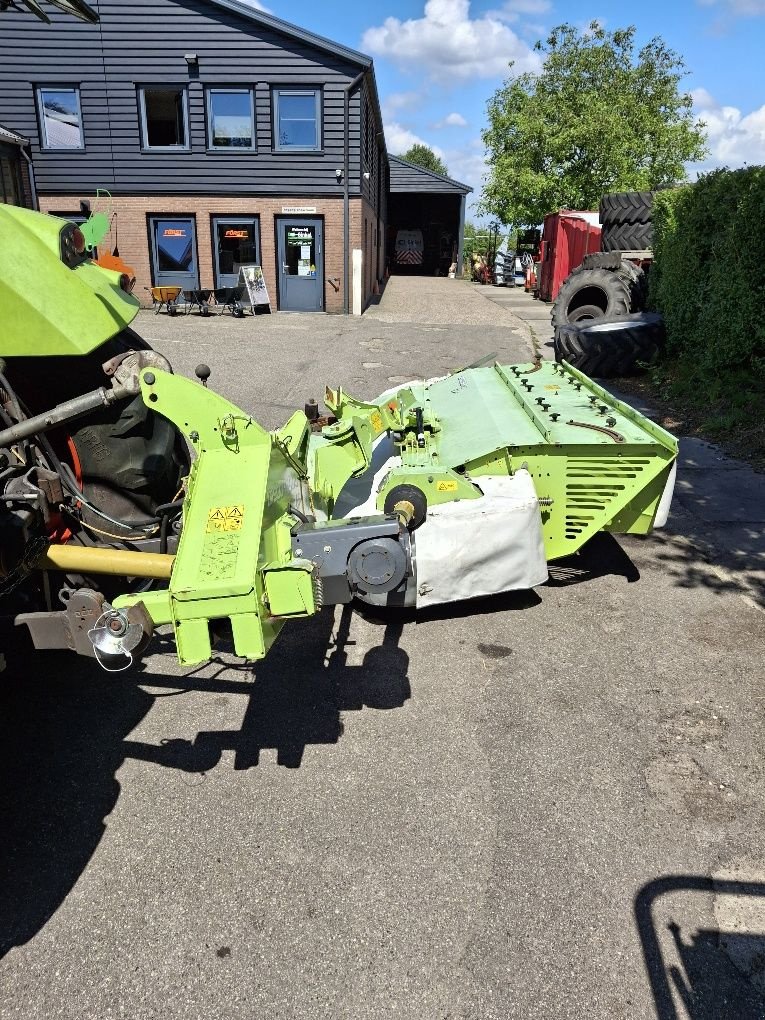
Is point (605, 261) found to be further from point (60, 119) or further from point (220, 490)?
point (60, 119)

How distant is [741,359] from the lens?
8680 mm

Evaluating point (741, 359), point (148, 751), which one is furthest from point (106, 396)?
point (741, 359)

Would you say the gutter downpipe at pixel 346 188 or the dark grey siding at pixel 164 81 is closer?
the dark grey siding at pixel 164 81

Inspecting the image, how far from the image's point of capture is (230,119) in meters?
17.2

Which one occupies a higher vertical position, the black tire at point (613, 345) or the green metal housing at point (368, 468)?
the green metal housing at point (368, 468)

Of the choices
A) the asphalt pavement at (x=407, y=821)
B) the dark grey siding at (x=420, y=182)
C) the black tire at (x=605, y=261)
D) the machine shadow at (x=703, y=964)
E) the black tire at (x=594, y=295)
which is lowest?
the asphalt pavement at (x=407, y=821)

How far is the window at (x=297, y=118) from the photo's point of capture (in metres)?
17.1

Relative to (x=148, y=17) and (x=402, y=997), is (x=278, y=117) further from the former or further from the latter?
(x=402, y=997)

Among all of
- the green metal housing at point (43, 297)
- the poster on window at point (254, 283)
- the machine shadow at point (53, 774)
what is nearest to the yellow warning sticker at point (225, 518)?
the green metal housing at point (43, 297)

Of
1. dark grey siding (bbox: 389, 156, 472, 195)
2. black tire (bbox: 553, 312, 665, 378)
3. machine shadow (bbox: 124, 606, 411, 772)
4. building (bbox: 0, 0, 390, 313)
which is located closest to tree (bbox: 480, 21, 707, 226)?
dark grey siding (bbox: 389, 156, 472, 195)

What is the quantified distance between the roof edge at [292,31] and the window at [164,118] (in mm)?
2034

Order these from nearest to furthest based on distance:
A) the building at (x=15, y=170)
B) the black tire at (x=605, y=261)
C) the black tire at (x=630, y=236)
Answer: the black tire at (x=605, y=261) < the black tire at (x=630, y=236) < the building at (x=15, y=170)

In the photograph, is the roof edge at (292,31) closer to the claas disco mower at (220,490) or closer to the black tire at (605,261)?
the black tire at (605,261)

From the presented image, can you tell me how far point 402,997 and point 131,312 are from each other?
257cm
